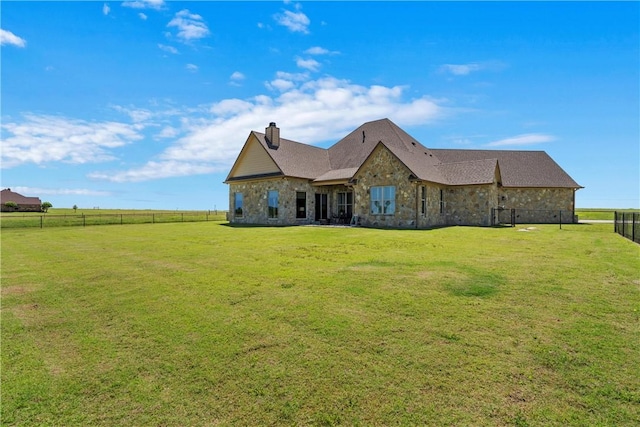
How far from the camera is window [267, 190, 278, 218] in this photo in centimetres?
2575

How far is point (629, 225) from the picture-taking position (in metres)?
16.2

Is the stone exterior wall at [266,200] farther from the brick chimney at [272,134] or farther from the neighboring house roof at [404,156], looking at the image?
the brick chimney at [272,134]

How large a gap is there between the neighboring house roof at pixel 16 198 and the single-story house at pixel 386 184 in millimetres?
73493

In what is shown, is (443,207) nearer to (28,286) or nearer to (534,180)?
(534,180)

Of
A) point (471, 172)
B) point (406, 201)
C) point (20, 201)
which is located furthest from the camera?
point (20, 201)

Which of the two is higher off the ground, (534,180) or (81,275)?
(534,180)

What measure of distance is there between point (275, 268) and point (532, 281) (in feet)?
19.7

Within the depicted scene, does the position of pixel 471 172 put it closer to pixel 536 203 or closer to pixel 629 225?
pixel 536 203

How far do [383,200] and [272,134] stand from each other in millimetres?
11345

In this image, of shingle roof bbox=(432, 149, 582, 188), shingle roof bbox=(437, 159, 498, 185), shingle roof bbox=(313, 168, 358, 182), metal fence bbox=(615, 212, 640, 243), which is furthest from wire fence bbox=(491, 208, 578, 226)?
shingle roof bbox=(313, 168, 358, 182)

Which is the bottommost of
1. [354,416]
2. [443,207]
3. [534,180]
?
[354,416]

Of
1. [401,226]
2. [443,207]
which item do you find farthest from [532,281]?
[443,207]

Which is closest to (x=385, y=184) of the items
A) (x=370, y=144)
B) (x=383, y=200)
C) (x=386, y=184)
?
(x=386, y=184)

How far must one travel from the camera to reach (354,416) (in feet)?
10.4
